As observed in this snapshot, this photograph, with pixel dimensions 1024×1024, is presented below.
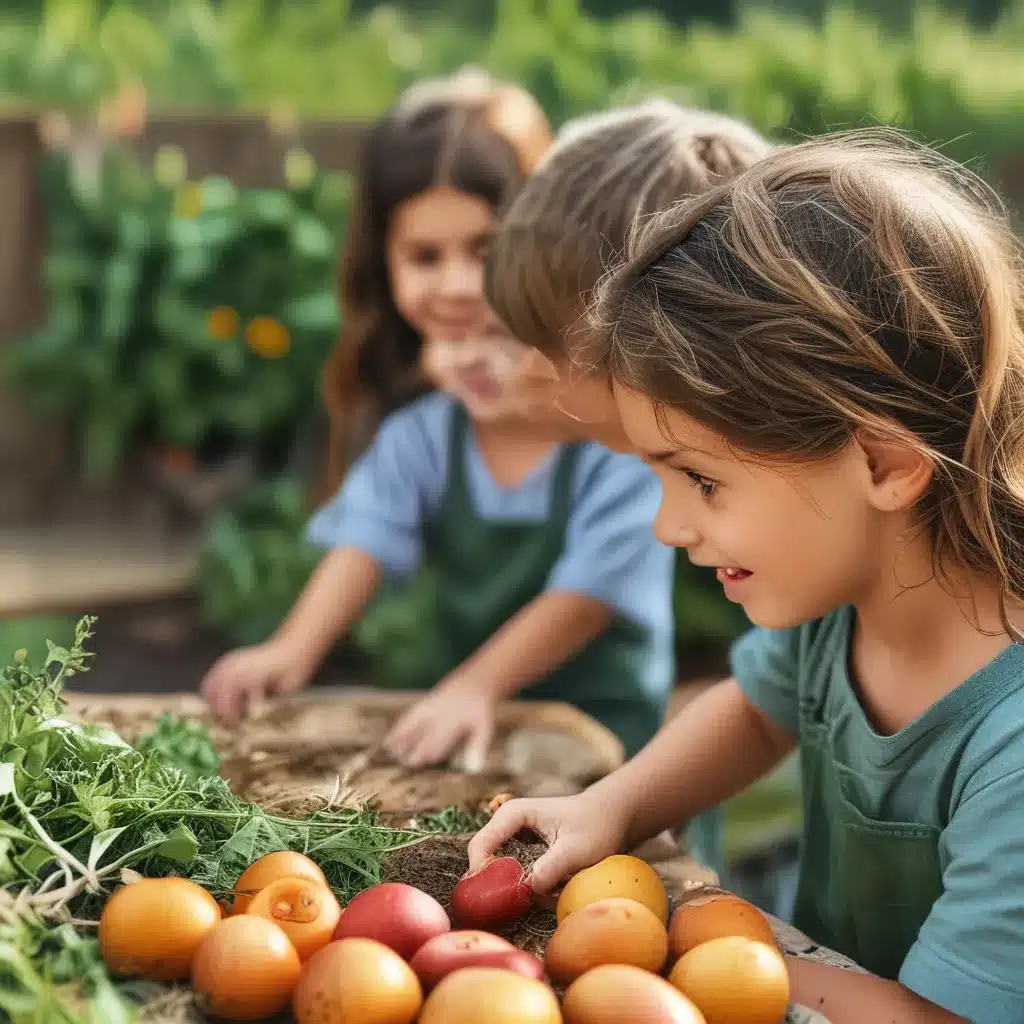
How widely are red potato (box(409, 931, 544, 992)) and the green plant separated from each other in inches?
122

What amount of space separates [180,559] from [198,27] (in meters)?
2.05

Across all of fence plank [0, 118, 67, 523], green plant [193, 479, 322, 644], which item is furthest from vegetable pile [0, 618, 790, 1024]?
fence plank [0, 118, 67, 523]

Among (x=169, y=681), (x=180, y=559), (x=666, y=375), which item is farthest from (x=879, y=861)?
(x=180, y=559)

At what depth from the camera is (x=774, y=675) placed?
183 centimetres

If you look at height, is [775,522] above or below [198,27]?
below

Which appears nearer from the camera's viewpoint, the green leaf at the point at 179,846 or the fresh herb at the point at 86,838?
the fresh herb at the point at 86,838

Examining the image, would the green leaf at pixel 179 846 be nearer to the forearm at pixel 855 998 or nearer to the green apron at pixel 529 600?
the forearm at pixel 855 998

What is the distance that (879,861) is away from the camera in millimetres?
1622

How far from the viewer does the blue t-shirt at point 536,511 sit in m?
2.37

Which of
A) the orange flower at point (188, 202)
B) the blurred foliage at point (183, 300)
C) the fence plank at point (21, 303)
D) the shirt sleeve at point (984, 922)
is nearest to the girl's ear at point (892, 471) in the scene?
the shirt sleeve at point (984, 922)

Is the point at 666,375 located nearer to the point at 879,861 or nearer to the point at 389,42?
the point at 879,861

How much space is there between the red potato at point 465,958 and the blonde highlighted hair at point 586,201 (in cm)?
92

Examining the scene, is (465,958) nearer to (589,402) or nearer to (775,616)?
(775,616)

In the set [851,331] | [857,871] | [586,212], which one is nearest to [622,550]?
[586,212]
